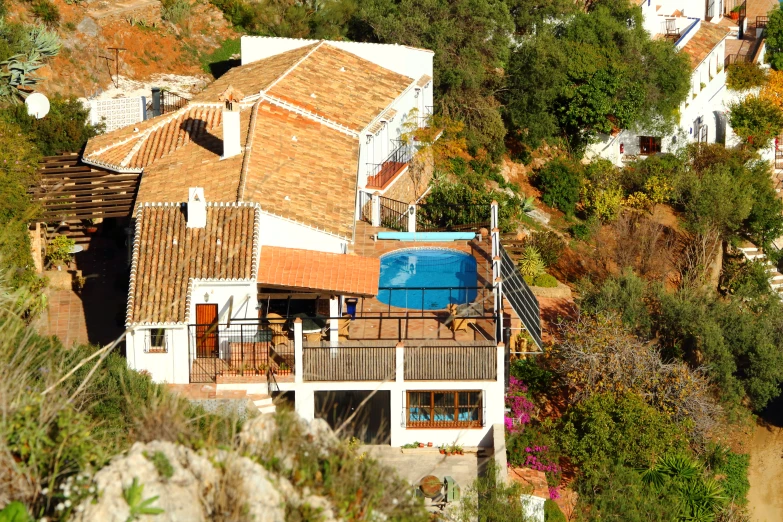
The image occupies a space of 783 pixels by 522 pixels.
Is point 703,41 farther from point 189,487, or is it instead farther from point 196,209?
point 189,487

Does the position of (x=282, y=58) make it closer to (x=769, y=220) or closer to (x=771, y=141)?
(x=769, y=220)

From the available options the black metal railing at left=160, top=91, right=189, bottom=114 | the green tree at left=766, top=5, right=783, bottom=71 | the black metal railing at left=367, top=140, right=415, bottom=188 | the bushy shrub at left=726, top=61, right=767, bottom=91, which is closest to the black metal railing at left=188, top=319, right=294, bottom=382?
the black metal railing at left=367, top=140, right=415, bottom=188

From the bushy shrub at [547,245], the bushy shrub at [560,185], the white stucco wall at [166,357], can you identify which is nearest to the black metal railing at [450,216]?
the bushy shrub at [547,245]

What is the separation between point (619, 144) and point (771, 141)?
398 inches

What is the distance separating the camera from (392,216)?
41.0 m

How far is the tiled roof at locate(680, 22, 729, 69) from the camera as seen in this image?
6084 centimetres

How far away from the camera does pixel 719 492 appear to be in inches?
1259

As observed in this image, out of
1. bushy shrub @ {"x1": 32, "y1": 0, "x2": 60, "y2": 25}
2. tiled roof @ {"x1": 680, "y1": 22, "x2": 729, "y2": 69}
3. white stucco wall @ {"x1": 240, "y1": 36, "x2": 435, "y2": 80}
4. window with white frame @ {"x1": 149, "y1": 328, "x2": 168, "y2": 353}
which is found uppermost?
tiled roof @ {"x1": 680, "y1": 22, "x2": 729, "y2": 69}

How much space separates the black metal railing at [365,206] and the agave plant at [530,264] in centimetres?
576

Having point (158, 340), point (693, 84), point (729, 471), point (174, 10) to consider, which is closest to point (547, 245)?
point (729, 471)

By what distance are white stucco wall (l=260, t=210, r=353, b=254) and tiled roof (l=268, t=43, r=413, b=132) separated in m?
7.61

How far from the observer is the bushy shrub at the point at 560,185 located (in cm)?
5203

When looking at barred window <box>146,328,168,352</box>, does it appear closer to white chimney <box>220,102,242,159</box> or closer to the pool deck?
the pool deck

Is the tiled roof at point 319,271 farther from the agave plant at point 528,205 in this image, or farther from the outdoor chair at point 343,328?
the agave plant at point 528,205
